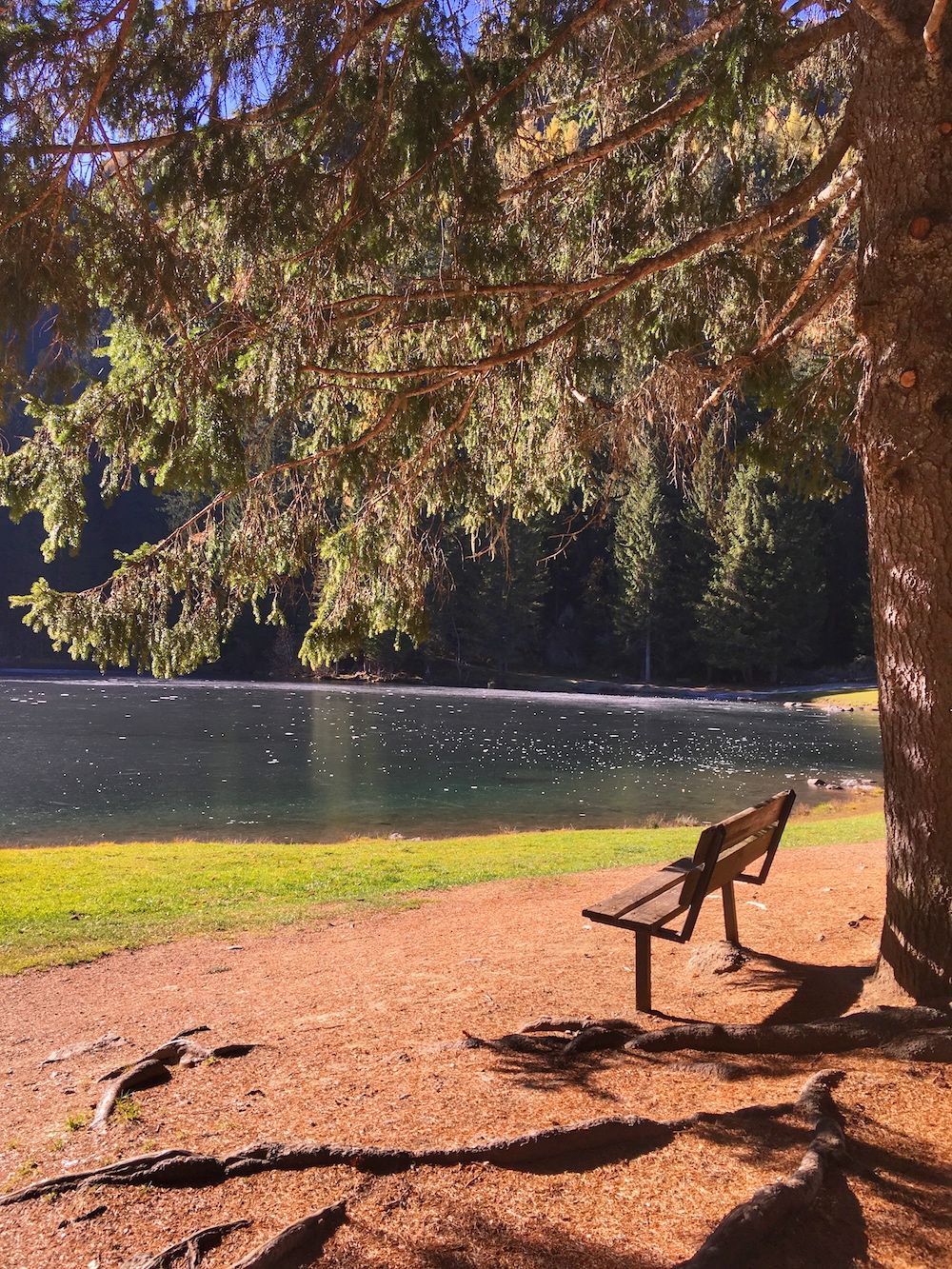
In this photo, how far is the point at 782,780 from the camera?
21.1 meters

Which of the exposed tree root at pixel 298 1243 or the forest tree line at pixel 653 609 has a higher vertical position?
the forest tree line at pixel 653 609

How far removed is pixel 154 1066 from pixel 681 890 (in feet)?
8.78

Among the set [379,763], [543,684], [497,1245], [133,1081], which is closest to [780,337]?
[497,1245]

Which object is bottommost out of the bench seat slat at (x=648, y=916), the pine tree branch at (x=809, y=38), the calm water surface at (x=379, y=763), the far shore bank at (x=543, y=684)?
the calm water surface at (x=379, y=763)

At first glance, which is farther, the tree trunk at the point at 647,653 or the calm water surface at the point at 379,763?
the tree trunk at the point at 647,653

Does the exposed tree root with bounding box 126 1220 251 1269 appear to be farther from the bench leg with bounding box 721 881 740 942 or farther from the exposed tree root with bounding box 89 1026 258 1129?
the bench leg with bounding box 721 881 740 942

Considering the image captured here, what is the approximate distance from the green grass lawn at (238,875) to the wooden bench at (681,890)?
424 centimetres

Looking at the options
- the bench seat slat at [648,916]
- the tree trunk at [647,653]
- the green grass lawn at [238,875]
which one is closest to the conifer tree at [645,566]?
the tree trunk at [647,653]

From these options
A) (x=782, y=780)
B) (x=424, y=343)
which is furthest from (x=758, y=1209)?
(x=782, y=780)

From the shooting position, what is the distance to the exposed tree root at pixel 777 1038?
3.57m

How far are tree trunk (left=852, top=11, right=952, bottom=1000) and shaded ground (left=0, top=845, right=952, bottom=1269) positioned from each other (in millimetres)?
894

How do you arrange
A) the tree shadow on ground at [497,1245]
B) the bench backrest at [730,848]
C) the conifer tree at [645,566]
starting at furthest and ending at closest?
1. the conifer tree at [645,566]
2. the bench backrest at [730,848]
3. the tree shadow on ground at [497,1245]

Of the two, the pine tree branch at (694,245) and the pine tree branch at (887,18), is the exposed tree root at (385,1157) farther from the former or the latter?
the pine tree branch at (887,18)

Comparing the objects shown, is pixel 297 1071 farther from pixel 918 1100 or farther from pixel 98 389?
pixel 98 389
